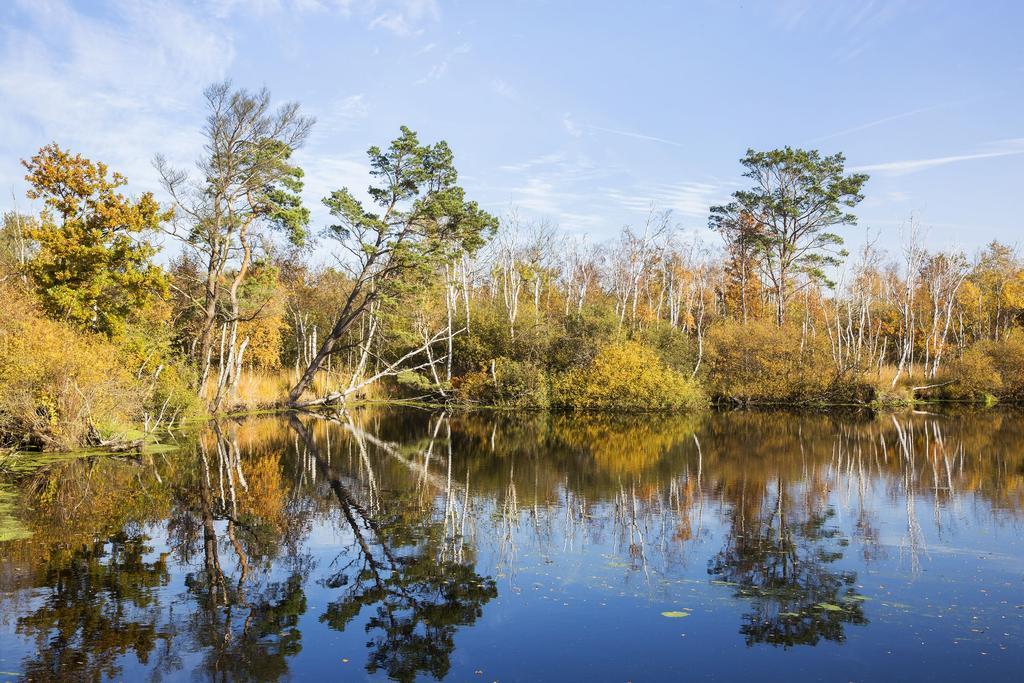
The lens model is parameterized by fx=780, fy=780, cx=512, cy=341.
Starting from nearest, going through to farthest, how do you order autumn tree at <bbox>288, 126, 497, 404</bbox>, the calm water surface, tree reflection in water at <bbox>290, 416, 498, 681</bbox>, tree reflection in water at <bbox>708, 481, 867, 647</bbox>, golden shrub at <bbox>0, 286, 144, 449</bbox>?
the calm water surface → tree reflection in water at <bbox>290, 416, 498, 681</bbox> → tree reflection in water at <bbox>708, 481, 867, 647</bbox> → golden shrub at <bbox>0, 286, 144, 449</bbox> → autumn tree at <bbox>288, 126, 497, 404</bbox>

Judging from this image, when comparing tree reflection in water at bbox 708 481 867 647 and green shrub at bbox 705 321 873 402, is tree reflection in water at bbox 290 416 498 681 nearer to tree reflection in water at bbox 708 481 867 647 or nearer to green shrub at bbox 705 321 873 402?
tree reflection in water at bbox 708 481 867 647

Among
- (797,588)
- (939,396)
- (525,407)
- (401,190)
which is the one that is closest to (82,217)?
(401,190)

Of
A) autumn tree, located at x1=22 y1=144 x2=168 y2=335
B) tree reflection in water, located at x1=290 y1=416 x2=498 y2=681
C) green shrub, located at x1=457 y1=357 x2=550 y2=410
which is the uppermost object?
autumn tree, located at x1=22 y1=144 x2=168 y2=335

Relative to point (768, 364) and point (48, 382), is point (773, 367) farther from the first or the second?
point (48, 382)

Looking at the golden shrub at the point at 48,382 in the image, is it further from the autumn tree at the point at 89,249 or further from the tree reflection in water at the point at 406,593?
the tree reflection in water at the point at 406,593

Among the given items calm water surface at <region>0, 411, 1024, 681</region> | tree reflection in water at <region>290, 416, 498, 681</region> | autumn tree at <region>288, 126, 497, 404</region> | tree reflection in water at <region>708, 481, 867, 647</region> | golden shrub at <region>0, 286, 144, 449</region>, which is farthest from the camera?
autumn tree at <region>288, 126, 497, 404</region>

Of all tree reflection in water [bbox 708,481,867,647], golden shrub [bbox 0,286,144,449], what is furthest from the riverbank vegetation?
tree reflection in water [bbox 708,481,867,647]

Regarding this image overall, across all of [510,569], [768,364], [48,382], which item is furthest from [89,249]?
[768,364]

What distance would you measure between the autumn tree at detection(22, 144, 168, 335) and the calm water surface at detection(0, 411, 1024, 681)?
22.5 ft

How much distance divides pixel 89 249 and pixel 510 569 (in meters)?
19.7

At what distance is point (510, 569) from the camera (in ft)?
33.8

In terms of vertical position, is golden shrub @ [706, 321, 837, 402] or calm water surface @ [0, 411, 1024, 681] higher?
golden shrub @ [706, 321, 837, 402]

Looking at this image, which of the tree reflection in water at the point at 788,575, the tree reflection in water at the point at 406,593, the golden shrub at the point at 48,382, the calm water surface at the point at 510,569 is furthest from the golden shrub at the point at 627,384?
the tree reflection in water at the point at 406,593

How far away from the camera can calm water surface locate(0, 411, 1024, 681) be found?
7.32 metres
